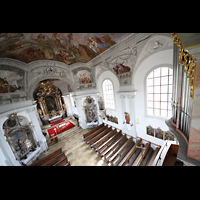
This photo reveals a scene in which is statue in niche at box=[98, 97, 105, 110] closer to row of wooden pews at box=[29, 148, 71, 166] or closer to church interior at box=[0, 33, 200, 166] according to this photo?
church interior at box=[0, 33, 200, 166]

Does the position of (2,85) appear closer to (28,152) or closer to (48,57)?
(48,57)

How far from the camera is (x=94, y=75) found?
28.2ft

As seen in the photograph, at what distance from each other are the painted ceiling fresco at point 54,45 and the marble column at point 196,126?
176 inches

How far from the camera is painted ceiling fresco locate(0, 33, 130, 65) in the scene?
441 centimetres

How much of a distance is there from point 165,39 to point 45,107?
15442mm

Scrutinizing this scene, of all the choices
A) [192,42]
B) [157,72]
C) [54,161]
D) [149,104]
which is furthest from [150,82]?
[54,161]

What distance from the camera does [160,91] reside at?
522 cm

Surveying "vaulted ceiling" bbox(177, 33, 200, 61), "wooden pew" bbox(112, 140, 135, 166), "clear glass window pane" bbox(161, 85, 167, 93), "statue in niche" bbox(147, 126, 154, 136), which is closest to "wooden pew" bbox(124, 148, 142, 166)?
"wooden pew" bbox(112, 140, 135, 166)

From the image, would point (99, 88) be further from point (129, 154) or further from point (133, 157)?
point (133, 157)

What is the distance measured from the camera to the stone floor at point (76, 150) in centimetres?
601

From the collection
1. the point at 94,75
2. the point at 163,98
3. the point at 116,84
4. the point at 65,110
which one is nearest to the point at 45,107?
the point at 65,110

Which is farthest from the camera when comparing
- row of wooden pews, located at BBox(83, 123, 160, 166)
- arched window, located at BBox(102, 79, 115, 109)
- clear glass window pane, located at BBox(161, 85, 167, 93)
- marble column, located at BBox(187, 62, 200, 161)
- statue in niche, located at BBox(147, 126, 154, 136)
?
arched window, located at BBox(102, 79, 115, 109)

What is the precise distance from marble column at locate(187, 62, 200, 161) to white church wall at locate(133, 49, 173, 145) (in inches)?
152

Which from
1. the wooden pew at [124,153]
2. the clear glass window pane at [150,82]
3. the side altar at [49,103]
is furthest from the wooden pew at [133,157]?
the side altar at [49,103]
